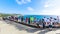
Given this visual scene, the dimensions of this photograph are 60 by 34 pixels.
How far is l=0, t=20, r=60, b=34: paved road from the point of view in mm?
2100

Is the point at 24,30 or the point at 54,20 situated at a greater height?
the point at 54,20

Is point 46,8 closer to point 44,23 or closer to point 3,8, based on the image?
point 44,23

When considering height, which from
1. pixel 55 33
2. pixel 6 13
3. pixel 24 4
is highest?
pixel 24 4

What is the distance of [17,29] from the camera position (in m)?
2.13

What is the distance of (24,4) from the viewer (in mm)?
2139

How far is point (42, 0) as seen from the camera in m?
2.16

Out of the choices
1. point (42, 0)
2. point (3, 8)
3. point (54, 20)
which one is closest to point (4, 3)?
point (3, 8)

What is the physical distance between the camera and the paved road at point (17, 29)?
2100 mm

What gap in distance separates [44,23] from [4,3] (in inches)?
29.3

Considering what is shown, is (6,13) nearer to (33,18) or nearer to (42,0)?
(33,18)

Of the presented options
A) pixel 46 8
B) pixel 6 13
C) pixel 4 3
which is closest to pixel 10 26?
pixel 6 13

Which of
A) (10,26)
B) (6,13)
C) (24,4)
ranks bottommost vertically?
(10,26)

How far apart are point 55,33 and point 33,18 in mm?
458

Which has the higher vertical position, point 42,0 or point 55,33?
point 42,0
